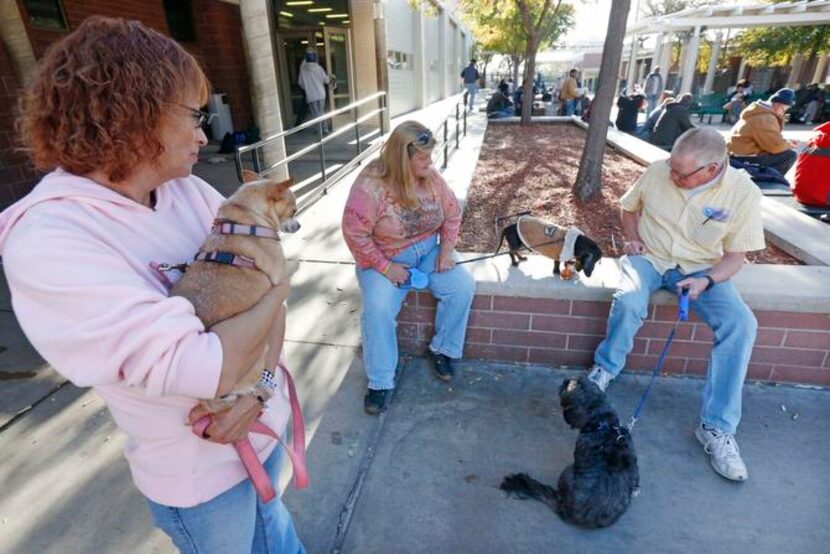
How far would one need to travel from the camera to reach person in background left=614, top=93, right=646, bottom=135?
11930mm

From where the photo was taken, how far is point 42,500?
2.23 meters

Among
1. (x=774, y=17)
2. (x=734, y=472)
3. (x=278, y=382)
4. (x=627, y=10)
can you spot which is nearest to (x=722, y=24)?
(x=774, y=17)

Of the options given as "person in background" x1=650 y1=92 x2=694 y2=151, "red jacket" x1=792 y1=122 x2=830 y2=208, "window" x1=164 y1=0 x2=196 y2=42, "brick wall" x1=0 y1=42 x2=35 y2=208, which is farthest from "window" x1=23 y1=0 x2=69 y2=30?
"person in background" x1=650 y1=92 x2=694 y2=151

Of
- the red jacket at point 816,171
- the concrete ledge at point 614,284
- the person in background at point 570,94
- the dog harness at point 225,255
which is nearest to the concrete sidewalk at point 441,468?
the concrete ledge at point 614,284

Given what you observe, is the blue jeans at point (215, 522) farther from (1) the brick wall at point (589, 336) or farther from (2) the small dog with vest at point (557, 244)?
(2) the small dog with vest at point (557, 244)

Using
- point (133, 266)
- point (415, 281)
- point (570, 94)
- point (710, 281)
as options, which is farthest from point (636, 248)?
point (570, 94)

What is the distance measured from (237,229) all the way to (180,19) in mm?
12187

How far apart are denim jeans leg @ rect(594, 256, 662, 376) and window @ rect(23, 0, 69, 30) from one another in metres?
8.72

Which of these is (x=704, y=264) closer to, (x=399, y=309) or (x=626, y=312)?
(x=626, y=312)

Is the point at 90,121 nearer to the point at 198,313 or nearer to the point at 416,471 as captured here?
the point at 198,313

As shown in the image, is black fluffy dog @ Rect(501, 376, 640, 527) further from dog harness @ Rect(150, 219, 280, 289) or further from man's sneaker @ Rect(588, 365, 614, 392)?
dog harness @ Rect(150, 219, 280, 289)

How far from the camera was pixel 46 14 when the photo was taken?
7164 millimetres

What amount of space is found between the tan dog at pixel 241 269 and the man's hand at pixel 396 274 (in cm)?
128

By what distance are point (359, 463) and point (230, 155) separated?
8.98 meters
